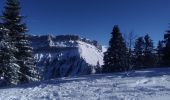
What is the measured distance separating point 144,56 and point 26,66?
3734 centimetres

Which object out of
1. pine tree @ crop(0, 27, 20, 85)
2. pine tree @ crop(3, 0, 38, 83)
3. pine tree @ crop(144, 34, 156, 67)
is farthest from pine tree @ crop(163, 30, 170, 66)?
pine tree @ crop(0, 27, 20, 85)

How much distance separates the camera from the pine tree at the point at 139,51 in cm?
6148

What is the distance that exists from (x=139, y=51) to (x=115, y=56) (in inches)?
660

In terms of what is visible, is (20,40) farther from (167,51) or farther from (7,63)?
(167,51)

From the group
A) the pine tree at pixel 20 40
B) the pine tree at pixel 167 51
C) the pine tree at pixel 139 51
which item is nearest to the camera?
the pine tree at pixel 20 40

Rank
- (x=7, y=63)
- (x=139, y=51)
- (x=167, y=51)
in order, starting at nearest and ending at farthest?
1. (x=7, y=63)
2. (x=167, y=51)
3. (x=139, y=51)

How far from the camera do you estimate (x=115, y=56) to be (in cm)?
4919

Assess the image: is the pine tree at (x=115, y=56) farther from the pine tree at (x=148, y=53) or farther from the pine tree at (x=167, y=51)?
the pine tree at (x=148, y=53)

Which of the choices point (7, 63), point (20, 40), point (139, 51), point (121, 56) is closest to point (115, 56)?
point (121, 56)

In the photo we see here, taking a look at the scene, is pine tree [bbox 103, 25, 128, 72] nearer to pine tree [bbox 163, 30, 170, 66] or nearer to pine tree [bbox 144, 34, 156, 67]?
pine tree [bbox 163, 30, 170, 66]

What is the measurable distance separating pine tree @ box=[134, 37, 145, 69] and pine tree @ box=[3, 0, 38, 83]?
31.6m

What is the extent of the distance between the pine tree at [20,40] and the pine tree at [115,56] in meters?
17.7

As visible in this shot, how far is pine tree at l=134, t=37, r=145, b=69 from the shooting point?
61.5 metres

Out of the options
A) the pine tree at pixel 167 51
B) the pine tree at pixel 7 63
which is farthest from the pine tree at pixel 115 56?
the pine tree at pixel 7 63
